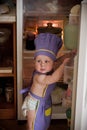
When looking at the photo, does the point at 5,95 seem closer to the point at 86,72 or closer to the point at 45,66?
the point at 45,66

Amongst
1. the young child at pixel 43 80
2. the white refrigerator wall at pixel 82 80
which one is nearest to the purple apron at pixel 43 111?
the young child at pixel 43 80

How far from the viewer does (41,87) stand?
5.28ft

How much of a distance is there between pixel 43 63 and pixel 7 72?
43 cm

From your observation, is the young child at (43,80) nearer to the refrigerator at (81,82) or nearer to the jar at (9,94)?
the refrigerator at (81,82)

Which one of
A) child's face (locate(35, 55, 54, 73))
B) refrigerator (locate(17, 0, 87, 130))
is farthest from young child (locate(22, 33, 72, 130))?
refrigerator (locate(17, 0, 87, 130))

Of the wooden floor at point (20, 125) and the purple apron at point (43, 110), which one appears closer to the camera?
the purple apron at point (43, 110)

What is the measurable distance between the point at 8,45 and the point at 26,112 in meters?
0.65

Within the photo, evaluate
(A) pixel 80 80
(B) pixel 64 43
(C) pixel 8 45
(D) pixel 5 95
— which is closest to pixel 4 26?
(C) pixel 8 45

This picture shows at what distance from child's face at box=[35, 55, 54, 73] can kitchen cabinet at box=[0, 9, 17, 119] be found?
13.5 inches

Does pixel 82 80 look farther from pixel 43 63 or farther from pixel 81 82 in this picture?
pixel 43 63

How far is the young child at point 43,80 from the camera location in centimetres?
157

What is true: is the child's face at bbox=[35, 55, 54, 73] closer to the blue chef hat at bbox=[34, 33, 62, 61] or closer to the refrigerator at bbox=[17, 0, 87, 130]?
the blue chef hat at bbox=[34, 33, 62, 61]

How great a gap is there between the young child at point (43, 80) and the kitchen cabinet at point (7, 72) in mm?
335

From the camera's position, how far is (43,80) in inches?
63.0
